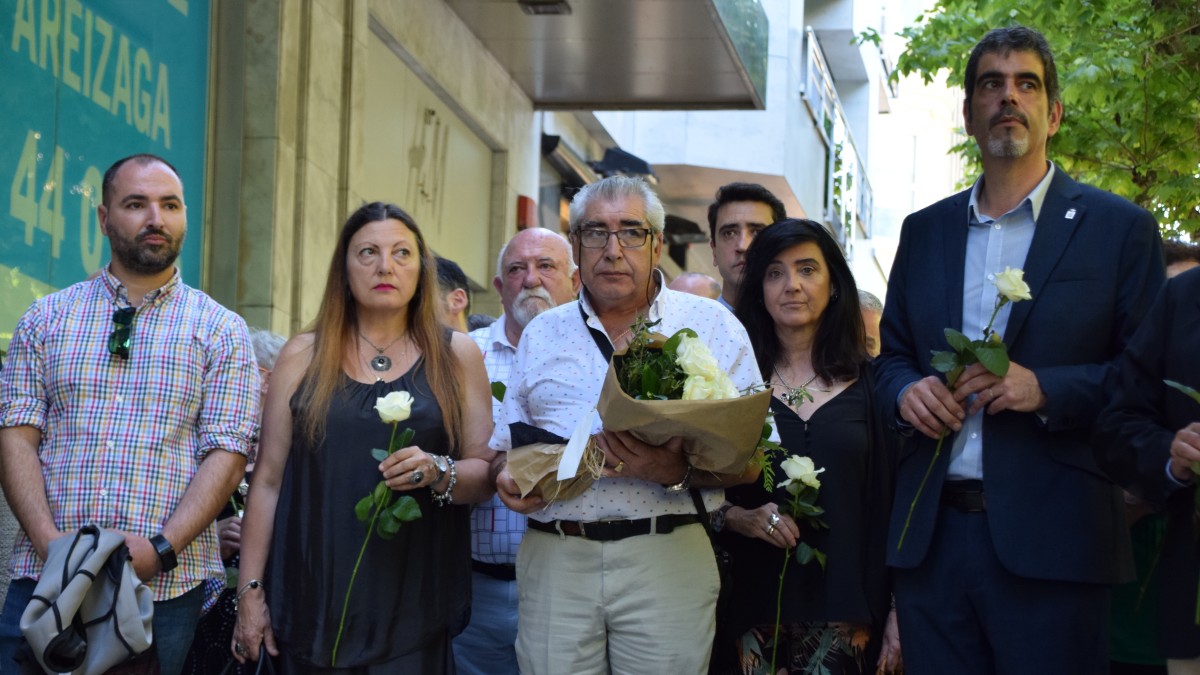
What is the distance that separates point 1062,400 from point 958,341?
37cm

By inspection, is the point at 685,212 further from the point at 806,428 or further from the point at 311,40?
the point at 806,428

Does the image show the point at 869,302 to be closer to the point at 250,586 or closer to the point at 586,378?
the point at 586,378

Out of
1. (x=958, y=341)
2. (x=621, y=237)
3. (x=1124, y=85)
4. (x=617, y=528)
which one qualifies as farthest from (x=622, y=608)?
(x=1124, y=85)

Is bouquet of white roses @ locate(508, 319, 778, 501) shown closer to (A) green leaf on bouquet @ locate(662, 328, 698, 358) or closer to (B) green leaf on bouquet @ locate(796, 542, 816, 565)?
(A) green leaf on bouquet @ locate(662, 328, 698, 358)

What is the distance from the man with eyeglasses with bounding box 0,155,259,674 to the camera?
19.1 ft

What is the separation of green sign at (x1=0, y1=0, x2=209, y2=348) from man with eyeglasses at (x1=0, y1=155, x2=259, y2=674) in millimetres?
2203

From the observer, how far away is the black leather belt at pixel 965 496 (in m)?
5.29

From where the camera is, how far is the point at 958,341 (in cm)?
513

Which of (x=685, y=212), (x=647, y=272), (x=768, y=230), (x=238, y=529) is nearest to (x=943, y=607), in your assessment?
(x=647, y=272)

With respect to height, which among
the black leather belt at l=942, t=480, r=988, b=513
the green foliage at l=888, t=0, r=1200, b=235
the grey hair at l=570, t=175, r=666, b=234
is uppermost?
the green foliage at l=888, t=0, r=1200, b=235

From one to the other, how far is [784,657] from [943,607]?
1.03 meters

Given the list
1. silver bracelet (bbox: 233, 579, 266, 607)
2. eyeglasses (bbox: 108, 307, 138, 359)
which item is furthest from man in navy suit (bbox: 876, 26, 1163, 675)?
eyeglasses (bbox: 108, 307, 138, 359)

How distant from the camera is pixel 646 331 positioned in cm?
541

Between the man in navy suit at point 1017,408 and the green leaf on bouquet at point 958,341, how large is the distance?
97 mm
